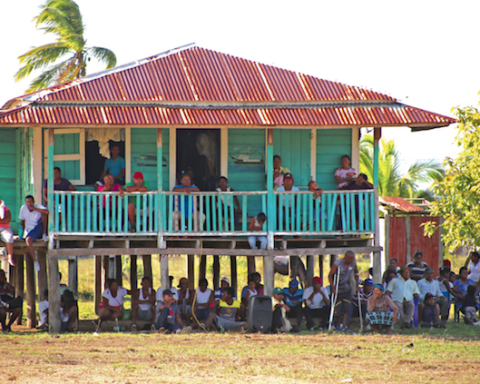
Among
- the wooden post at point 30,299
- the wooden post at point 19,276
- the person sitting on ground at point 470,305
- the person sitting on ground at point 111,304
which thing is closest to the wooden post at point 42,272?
the wooden post at point 30,299

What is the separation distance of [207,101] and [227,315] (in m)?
4.11

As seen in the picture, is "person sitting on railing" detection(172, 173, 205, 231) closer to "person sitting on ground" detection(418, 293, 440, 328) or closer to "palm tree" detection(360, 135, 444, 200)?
"person sitting on ground" detection(418, 293, 440, 328)

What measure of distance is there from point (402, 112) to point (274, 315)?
181 inches

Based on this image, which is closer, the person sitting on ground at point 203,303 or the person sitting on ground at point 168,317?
the person sitting on ground at point 168,317

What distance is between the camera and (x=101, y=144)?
1480 centimetres

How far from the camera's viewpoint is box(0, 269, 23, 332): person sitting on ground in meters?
14.1

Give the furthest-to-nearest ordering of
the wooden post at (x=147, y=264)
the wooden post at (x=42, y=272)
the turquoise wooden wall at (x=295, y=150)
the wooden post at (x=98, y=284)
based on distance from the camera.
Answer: the wooden post at (x=98, y=284) < the wooden post at (x=147, y=264) < the wooden post at (x=42, y=272) < the turquoise wooden wall at (x=295, y=150)

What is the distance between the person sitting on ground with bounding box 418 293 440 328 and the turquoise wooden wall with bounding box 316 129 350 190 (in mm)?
2967

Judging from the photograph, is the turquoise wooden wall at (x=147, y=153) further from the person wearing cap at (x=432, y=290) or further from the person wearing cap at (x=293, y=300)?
the person wearing cap at (x=432, y=290)

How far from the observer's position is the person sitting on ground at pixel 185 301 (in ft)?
46.3

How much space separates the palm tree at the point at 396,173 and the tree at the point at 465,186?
11676 millimetres

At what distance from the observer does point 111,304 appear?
47.0ft

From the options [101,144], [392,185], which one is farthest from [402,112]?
[392,185]

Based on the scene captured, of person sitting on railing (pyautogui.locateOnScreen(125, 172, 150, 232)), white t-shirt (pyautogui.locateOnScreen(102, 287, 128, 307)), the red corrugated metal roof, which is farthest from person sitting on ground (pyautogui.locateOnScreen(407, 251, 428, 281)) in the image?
white t-shirt (pyautogui.locateOnScreen(102, 287, 128, 307))
